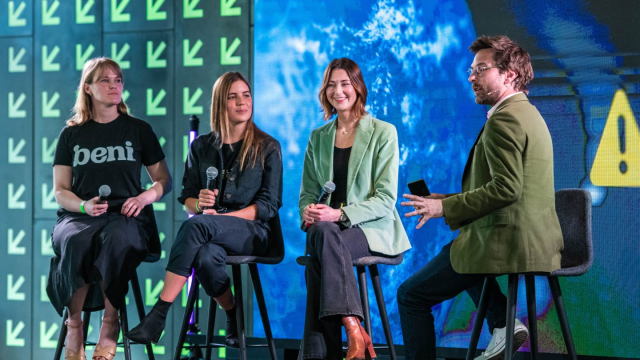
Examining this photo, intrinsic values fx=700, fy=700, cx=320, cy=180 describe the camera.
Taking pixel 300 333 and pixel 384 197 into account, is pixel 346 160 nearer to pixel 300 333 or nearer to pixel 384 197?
pixel 384 197

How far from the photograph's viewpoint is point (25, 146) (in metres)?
4.81

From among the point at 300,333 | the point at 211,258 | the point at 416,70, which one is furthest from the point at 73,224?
the point at 416,70

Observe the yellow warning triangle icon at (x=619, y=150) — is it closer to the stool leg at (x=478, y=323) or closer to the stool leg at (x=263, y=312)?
the stool leg at (x=478, y=323)

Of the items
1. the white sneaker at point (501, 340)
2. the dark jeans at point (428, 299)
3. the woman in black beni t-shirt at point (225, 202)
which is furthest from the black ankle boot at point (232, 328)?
the white sneaker at point (501, 340)

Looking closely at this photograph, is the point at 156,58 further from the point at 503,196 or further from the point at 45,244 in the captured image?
the point at 503,196

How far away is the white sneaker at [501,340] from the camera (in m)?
2.89

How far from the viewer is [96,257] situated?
11.2ft

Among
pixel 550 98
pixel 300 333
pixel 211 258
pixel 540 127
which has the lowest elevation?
pixel 300 333

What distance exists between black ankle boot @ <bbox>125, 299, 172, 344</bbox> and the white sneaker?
1423 millimetres

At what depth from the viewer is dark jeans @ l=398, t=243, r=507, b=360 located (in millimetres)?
2906

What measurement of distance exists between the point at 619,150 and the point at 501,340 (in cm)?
153

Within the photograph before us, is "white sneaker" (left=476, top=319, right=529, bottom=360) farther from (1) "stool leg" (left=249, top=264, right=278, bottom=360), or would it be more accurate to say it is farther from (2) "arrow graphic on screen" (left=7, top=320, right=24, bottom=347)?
(2) "arrow graphic on screen" (left=7, top=320, right=24, bottom=347)

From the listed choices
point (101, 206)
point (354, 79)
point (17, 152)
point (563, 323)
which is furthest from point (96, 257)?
point (563, 323)

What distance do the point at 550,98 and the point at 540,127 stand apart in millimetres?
1423
